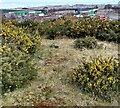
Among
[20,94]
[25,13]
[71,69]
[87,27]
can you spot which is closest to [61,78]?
[71,69]

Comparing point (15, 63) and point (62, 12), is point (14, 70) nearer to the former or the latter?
point (15, 63)

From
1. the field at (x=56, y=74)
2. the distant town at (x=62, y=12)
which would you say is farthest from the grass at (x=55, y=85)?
the distant town at (x=62, y=12)

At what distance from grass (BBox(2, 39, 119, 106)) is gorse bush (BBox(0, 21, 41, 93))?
0.35ft

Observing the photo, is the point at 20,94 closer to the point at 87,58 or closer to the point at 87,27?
the point at 87,58

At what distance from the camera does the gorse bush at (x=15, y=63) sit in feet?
12.4

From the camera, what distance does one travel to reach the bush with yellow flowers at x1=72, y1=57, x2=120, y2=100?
3793 mm

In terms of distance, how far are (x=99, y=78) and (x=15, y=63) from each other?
1.20 metres

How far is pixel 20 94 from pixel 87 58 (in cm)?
180

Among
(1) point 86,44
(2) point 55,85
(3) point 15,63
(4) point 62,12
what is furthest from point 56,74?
(4) point 62,12

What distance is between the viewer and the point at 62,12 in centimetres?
913

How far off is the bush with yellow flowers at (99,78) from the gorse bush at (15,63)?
0.67 m

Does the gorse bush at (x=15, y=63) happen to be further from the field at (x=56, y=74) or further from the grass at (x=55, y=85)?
the grass at (x=55, y=85)

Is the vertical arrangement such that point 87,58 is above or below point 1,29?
below

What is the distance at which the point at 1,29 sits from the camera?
5488 millimetres
